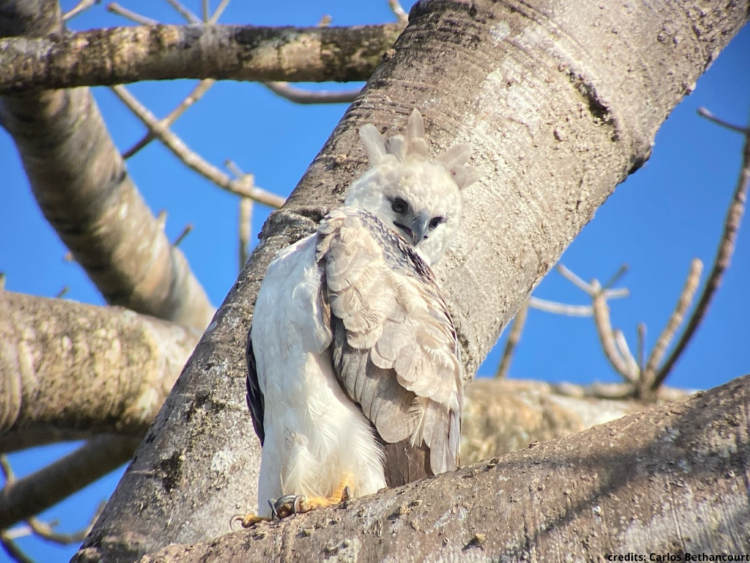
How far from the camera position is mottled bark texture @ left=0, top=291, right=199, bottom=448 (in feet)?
13.1

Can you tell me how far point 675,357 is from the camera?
15.6 feet

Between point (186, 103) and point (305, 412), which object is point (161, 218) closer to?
point (186, 103)

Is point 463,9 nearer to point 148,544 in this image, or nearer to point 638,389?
point 148,544

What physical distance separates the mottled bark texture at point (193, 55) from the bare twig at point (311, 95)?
1592 mm

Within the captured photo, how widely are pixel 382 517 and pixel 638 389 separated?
433 centimetres

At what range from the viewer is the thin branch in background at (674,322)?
5355 mm

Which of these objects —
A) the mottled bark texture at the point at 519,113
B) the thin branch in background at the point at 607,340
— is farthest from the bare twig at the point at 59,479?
the thin branch in background at the point at 607,340

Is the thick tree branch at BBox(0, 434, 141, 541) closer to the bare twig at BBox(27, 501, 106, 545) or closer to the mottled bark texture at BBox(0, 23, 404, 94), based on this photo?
the bare twig at BBox(27, 501, 106, 545)

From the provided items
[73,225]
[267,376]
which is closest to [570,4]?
[267,376]

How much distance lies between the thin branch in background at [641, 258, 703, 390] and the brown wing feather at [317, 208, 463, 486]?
307 centimetres

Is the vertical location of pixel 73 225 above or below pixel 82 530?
above

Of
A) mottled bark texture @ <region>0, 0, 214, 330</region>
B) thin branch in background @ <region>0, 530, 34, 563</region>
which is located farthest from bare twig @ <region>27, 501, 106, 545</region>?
mottled bark texture @ <region>0, 0, 214, 330</region>

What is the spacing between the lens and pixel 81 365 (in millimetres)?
4215

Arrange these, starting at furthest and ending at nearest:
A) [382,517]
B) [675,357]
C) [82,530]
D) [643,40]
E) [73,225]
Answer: [82,530], [73,225], [675,357], [643,40], [382,517]
